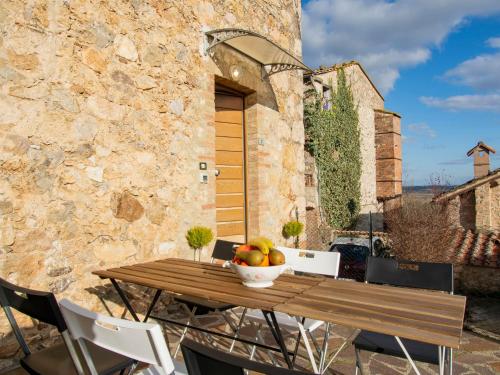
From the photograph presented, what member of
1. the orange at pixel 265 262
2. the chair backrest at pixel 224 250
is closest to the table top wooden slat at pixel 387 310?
the orange at pixel 265 262

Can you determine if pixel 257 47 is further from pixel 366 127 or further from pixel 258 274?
pixel 366 127

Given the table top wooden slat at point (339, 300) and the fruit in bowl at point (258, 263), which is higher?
the fruit in bowl at point (258, 263)

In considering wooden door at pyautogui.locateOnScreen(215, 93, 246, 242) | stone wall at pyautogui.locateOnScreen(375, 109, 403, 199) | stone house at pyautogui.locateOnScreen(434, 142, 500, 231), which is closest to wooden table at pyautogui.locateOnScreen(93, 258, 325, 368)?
wooden door at pyautogui.locateOnScreen(215, 93, 246, 242)

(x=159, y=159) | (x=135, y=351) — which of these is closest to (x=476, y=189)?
(x=159, y=159)

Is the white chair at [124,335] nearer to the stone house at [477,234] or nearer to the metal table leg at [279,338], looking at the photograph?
the metal table leg at [279,338]

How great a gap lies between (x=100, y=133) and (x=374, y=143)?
1357 centimetres

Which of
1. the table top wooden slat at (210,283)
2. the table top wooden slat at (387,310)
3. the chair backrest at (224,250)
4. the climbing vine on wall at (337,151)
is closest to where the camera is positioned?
the table top wooden slat at (387,310)

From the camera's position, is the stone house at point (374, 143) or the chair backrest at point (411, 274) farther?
the stone house at point (374, 143)

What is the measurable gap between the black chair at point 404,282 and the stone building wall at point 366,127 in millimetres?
10275

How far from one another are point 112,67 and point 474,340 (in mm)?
3947

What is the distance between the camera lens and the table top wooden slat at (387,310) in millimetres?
1422

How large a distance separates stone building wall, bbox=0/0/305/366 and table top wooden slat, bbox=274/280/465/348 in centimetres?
198

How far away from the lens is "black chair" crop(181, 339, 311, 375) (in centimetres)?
96

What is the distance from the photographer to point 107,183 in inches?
127
